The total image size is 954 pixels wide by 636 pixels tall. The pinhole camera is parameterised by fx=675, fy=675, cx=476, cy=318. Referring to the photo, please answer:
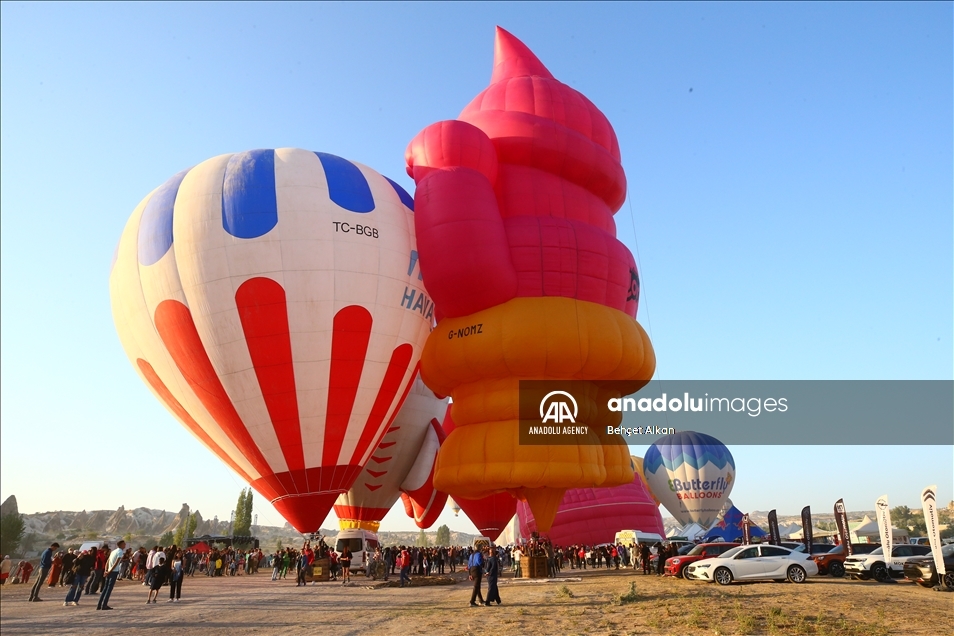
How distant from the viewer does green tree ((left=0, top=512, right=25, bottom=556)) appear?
5331 cm

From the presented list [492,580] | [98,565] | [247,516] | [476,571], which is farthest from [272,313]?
[247,516]

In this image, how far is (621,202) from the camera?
70.6ft

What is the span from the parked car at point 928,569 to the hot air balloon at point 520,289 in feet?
23.3

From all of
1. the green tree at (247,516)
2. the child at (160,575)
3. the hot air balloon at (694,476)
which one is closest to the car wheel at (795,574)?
the child at (160,575)

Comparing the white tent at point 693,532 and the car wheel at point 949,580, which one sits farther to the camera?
the white tent at point 693,532

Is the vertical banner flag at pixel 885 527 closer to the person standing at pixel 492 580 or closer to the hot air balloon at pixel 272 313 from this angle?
the person standing at pixel 492 580

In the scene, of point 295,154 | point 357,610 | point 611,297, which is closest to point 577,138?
point 611,297

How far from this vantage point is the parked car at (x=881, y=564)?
17656mm

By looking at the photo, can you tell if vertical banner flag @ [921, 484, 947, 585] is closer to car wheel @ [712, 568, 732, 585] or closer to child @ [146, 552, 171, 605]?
car wheel @ [712, 568, 732, 585]

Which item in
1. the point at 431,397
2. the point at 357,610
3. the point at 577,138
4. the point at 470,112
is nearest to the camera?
the point at 357,610

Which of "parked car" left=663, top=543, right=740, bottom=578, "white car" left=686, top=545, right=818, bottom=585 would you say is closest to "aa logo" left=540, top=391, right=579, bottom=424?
"white car" left=686, top=545, right=818, bottom=585

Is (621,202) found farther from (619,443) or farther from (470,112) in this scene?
(619,443)

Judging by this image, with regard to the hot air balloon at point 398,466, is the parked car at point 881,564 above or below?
below

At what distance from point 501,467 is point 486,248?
5.53 metres
